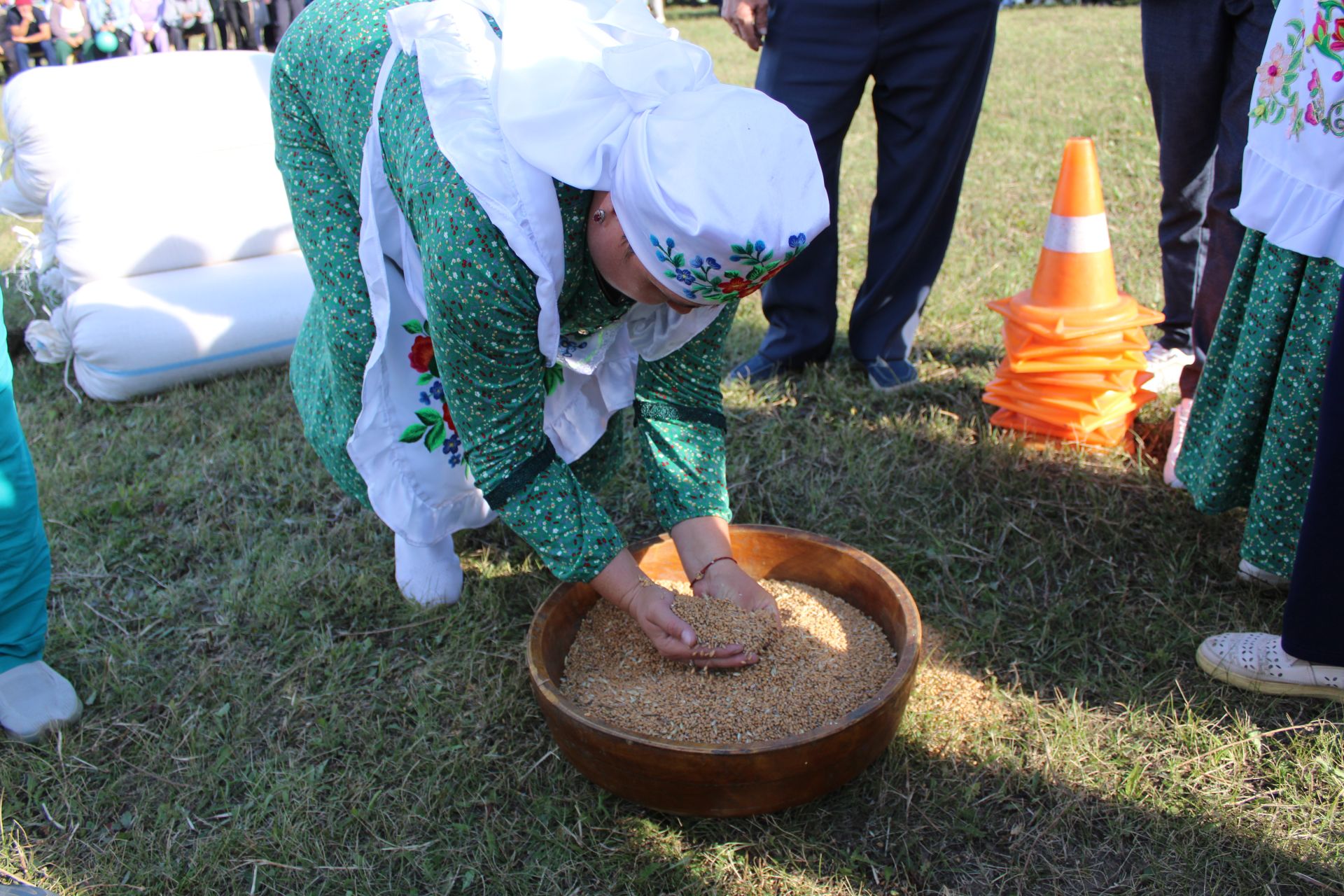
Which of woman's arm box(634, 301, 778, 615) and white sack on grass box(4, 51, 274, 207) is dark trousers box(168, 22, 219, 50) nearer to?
white sack on grass box(4, 51, 274, 207)

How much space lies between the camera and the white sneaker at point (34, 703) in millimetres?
1822

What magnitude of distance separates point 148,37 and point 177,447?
7.68m

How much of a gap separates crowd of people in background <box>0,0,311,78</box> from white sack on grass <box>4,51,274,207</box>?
5678 mm

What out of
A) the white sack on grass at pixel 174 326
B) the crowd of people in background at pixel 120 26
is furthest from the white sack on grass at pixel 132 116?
the crowd of people in background at pixel 120 26

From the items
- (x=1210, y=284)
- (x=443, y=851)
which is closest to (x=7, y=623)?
(x=443, y=851)

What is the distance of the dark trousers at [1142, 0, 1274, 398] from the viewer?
2293 millimetres

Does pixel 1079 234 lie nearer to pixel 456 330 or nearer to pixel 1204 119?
pixel 1204 119

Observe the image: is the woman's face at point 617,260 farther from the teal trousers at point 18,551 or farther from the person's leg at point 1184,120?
the person's leg at point 1184,120

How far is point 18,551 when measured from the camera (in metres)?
1.75

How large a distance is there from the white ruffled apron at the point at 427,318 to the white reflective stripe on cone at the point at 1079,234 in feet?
4.01

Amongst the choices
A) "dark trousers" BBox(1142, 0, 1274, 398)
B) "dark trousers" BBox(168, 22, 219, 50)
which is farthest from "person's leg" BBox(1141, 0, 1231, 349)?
"dark trousers" BBox(168, 22, 219, 50)

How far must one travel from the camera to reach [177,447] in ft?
9.30

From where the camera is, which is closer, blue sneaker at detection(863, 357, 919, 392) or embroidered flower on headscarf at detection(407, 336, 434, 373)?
embroidered flower on headscarf at detection(407, 336, 434, 373)

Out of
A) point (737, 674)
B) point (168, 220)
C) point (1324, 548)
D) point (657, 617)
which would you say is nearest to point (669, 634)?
point (657, 617)
